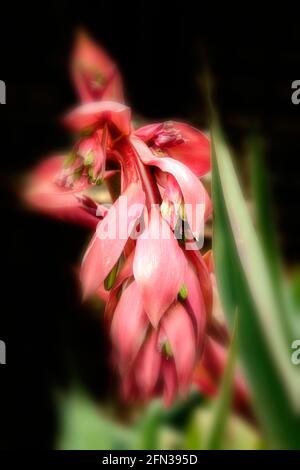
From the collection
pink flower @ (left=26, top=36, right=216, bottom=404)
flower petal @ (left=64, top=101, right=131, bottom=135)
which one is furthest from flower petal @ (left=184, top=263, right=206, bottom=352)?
flower petal @ (left=64, top=101, right=131, bottom=135)

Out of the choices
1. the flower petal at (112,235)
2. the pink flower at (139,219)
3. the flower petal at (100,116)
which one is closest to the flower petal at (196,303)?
the pink flower at (139,219)

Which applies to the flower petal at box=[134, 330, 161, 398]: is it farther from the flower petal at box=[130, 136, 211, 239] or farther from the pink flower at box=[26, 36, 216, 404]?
the flower petal at box=[130, 136, 211, 239]

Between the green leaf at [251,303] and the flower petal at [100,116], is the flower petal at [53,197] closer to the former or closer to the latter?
the flower petal at [100,116]

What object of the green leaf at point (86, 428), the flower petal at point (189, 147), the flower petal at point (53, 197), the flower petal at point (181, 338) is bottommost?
the green leaf at point (86, 428)

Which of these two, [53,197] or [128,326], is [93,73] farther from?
[128,326]

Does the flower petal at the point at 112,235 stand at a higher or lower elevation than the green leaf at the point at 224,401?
higher
